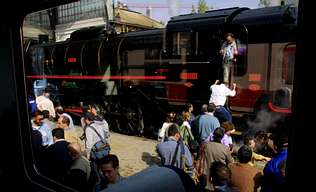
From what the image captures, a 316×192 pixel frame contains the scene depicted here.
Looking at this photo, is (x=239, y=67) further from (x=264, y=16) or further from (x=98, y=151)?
(x=98, y=151)

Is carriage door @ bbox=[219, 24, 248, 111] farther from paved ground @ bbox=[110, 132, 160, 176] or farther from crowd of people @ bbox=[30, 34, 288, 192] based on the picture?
paved ground @ bbox=[110, 132, 160, 176]

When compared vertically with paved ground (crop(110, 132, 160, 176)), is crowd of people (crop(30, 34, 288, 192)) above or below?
above

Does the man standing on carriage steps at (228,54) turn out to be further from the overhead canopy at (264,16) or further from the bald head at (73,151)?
the bald head at (73,151)

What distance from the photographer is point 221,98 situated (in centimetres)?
476

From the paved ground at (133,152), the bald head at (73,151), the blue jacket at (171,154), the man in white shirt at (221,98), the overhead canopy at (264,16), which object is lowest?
the paved ground at (133,152)

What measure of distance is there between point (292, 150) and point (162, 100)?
16.8ft

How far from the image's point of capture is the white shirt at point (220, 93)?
4.75m

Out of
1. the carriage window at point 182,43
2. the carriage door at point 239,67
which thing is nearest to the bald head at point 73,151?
the carriage door at point 239,67

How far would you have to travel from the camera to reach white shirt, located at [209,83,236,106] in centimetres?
475

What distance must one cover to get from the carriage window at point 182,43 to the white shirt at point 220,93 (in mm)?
999

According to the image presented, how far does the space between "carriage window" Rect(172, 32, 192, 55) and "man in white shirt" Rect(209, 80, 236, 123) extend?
1.00 m

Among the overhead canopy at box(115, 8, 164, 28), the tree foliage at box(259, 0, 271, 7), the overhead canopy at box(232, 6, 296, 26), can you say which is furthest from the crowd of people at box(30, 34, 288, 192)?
the overhead canopy at box(115, 8, 164, 28)
